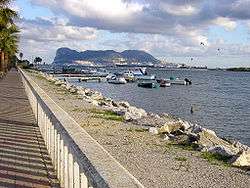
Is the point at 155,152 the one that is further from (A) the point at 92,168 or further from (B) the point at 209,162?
(A) the point at 92,168

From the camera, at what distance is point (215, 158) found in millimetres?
10172

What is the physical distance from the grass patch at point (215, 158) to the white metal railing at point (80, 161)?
3.09 metres

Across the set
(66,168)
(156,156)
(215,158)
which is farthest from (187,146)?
(66,168)

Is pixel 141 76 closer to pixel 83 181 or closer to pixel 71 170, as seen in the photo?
pixel 71 170

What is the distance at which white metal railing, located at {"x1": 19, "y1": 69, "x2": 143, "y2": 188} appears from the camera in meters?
4.14

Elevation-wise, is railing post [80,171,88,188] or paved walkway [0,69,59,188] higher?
railing post [80,171,88,188]

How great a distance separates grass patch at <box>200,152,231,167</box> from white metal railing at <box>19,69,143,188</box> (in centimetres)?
309

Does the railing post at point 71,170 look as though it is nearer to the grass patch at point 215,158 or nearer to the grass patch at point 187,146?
the grass patch at point 215,158

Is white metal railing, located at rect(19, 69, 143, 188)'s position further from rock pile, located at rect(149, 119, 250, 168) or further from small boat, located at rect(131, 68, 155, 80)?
small boat, located at rect(131, 68, 155, 80)

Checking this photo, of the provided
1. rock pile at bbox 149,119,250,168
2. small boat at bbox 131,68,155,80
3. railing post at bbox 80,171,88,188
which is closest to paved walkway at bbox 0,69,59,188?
railing post at bbox 80,171,88,188

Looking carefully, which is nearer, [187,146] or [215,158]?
[215,158]

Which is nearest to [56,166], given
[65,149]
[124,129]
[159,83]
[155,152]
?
[65,149]

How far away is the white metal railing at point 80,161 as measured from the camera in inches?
163

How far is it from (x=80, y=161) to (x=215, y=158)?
18.3 ft
